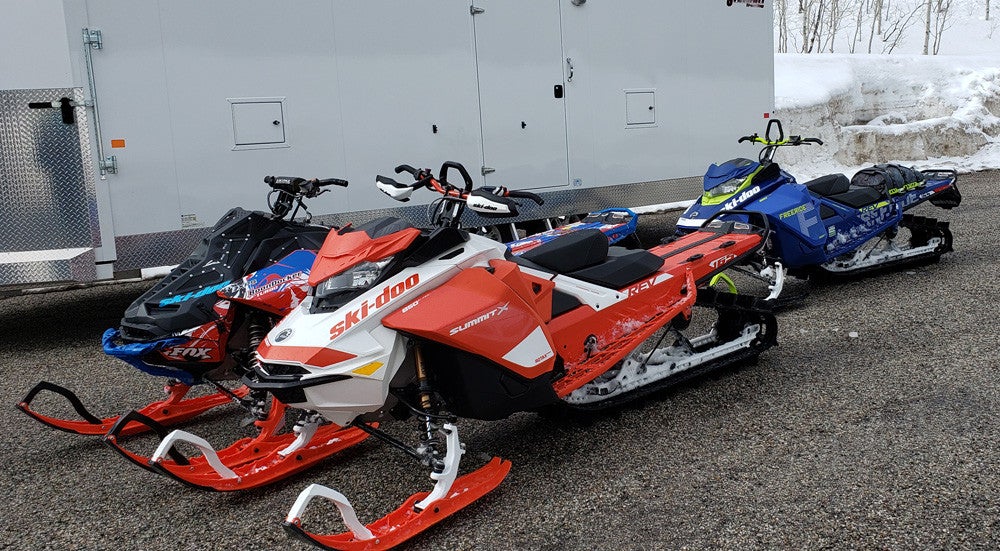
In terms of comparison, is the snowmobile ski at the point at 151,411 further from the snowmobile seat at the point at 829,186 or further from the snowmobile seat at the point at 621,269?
the snowmobile seat at the point at 829,186

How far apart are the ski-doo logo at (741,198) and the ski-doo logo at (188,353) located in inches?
148

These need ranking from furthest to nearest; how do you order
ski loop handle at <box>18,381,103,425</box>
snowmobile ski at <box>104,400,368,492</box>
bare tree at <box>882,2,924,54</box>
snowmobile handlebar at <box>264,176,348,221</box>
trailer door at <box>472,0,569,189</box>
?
bare tree at <box>882,2,924,54</box> < trailer door at <box>472,0,569,189</box> < snowmobile handlebar at <box>264,176,348,221</box> < ski loop handle at <box>18,381,103,425</box> < snowmobile ski at <box>104,400,368,492</box>

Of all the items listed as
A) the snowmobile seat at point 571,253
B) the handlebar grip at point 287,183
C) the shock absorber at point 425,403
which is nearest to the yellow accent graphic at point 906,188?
the snowmobile seat at point 571,253

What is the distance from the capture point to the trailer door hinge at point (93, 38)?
557cm

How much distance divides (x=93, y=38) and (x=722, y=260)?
14.2 ft

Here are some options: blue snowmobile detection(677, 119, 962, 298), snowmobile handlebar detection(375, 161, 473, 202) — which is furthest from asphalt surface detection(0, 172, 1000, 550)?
snowmobile handlebar detection(375, 161, 473, 202)

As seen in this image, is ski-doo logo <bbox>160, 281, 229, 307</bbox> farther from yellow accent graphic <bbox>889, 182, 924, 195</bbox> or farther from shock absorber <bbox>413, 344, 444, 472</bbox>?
yellow accent graphic <bbox>889, 182, 924, 195</bbox>

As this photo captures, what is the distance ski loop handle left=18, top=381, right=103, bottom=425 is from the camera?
13.2 ft

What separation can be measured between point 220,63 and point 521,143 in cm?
267

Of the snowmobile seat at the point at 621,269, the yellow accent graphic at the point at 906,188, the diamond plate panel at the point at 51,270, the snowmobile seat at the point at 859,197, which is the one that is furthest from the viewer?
the yellow accent graphic at the point at 906,188

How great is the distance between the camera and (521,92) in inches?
293

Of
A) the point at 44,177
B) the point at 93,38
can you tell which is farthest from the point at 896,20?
the point at 44,177

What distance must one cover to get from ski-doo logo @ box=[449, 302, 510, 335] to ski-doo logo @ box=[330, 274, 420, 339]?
234 millimetres

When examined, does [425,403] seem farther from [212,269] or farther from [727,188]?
[727,188]
